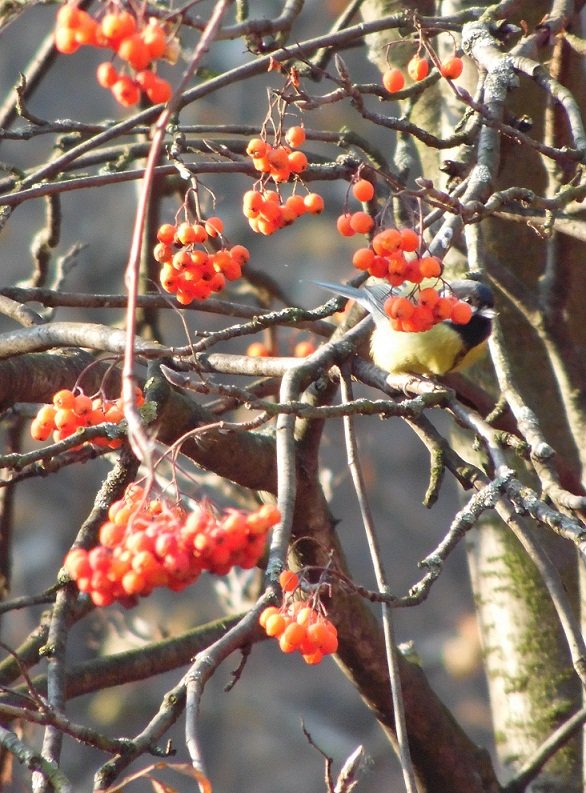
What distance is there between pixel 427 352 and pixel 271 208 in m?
1.41

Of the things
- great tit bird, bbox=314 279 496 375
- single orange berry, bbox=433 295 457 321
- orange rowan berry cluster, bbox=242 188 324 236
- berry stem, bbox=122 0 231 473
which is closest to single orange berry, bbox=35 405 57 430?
orange rowan berry cluster, bbox=242 188 324 236

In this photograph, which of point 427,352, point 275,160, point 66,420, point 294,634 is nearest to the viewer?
point 294,634

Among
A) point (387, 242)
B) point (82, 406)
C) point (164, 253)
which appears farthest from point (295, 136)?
point (82, 406)

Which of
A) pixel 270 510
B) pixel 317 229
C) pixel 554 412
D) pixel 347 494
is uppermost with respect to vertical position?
pixel 317 229

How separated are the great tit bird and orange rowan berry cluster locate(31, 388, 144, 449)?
1.21m

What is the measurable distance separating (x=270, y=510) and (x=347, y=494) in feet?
20.6

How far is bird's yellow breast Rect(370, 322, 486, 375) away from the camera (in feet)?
12.5

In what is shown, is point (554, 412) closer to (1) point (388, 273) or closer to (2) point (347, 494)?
(1) point (388, 273)

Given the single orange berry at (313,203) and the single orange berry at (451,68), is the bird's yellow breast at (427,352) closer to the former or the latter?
the single orange berry at (313,203)

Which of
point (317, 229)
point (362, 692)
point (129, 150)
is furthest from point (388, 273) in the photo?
point (317, 229)

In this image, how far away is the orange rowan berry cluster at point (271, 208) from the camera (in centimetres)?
257

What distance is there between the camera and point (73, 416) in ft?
7.61

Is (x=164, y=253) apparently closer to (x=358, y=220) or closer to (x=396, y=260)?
(x=358, y=220)

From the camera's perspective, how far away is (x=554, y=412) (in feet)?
12.6
